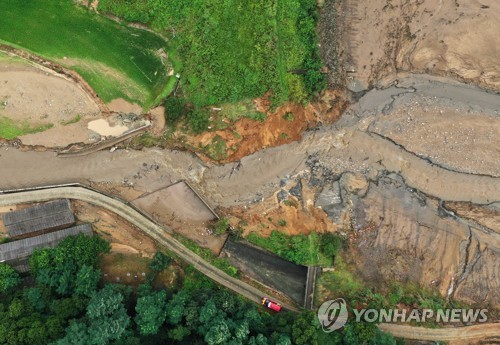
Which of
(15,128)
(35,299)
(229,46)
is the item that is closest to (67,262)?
(35,299)

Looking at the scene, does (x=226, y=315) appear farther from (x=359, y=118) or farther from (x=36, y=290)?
(x=359, y=118)

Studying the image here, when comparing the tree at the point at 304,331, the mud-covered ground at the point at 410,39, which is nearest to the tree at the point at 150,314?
the tree at the point at 304,331

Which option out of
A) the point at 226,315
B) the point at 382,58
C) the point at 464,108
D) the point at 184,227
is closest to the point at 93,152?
the point at 184,227

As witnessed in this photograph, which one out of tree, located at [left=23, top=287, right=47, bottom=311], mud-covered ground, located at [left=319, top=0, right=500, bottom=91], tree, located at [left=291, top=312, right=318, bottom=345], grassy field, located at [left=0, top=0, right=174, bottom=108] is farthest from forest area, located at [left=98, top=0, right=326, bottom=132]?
tree, located at [left=291, top=312, right=318, bottom=345]

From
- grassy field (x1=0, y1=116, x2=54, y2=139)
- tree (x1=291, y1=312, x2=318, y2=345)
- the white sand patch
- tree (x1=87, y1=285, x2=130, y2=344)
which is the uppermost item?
the white sand patch

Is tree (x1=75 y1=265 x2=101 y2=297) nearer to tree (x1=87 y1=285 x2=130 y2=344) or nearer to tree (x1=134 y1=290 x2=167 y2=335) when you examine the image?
tree (x1=87 y1=285 x2=130 y2=344)

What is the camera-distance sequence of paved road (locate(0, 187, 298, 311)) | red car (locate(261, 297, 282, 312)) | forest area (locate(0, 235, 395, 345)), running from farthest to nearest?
paved road (locate(0, 187, 298, 311)) → red car (locate(261, 297, 282, 312)) → forest area (locate(0, 235, 395, 345))

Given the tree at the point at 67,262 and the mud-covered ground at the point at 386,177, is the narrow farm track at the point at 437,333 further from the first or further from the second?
the tree at the point at 67,262

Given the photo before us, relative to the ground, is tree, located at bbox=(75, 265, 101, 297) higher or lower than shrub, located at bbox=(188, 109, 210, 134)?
lower
